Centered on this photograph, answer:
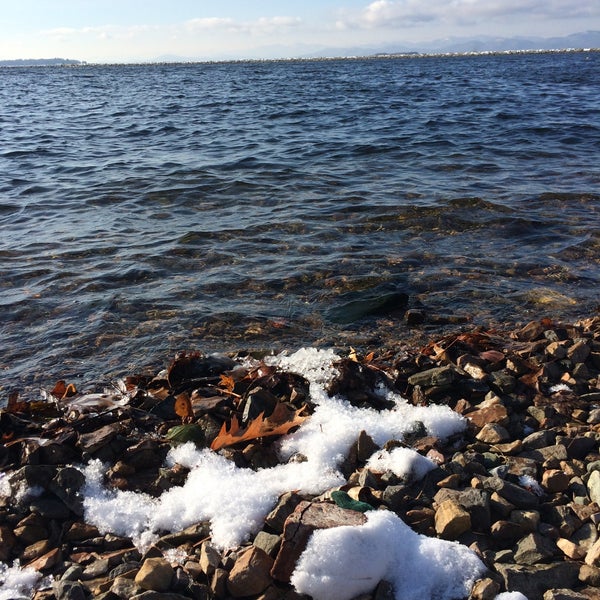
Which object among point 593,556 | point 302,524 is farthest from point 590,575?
point 302,524

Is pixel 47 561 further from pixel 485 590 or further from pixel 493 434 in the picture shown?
pixel 493 434

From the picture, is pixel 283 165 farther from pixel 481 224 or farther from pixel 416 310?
pixel 416 310

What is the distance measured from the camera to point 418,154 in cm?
1353

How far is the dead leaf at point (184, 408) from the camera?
363 centimetres

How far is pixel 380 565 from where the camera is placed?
7.45ft

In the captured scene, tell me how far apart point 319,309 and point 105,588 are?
152 inches

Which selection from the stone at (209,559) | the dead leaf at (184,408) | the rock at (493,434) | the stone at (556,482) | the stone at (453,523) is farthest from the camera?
the dead leaf at (184,408)

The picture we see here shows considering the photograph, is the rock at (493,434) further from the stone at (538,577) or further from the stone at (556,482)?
the stone at (538,577)

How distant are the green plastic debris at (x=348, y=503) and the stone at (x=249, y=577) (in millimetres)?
461

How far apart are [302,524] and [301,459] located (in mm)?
735

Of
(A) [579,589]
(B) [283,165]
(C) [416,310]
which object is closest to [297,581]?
(A) [579,589]

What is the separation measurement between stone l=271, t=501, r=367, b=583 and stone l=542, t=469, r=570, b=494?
98 centimetres

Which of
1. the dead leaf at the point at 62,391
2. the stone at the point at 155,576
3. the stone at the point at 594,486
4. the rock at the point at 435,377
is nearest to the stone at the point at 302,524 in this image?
the stone at the point at 155,576

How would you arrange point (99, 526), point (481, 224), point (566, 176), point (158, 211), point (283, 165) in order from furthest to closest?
point (283, 165) < point (566, 176) < point (158, 211) < point (481, 224) < point (99, 526)
